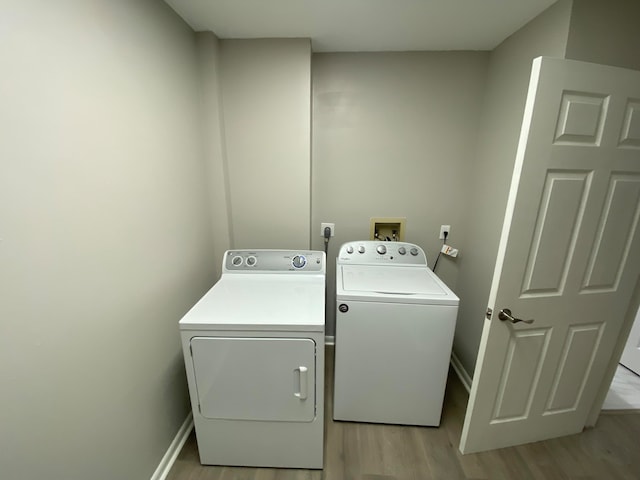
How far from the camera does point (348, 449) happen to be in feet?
4.91

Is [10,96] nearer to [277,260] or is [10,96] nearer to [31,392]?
[31,392]

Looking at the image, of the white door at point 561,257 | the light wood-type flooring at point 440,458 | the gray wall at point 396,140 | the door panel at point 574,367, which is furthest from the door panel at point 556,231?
the light wood-type flooring at point 440,458

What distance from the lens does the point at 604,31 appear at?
117cm

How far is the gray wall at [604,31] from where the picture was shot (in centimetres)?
115

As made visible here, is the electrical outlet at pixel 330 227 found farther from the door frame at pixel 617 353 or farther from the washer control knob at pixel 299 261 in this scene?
the door frame at pixel 617 353

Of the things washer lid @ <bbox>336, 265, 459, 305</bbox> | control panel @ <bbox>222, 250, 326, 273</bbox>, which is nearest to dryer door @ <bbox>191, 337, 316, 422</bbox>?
washer lid @ <bbox>336, 265, 459, 305</bbox>

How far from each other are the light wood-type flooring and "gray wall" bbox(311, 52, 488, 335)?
1107 mm

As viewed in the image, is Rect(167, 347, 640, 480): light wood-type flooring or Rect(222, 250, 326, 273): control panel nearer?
Rect(167, 347, 640, 480): light wood-type flooring

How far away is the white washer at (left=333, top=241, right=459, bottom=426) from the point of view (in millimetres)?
1395

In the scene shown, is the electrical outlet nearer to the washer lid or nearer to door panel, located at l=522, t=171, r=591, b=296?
the washer lid

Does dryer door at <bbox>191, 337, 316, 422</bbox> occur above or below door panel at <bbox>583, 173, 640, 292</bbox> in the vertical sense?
below

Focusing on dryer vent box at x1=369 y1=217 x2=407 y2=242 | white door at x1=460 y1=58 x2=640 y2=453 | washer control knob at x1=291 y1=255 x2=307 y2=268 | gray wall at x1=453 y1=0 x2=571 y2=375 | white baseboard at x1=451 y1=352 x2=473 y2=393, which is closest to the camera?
white door at x1=460 y1=58 x2=640 y2=453

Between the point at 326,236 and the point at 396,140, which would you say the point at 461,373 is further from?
the point at 396,140

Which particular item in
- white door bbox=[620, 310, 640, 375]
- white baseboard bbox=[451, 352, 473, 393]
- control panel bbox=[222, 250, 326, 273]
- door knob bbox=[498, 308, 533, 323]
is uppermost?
control panel bbox=[222, 250, 326, 273]
